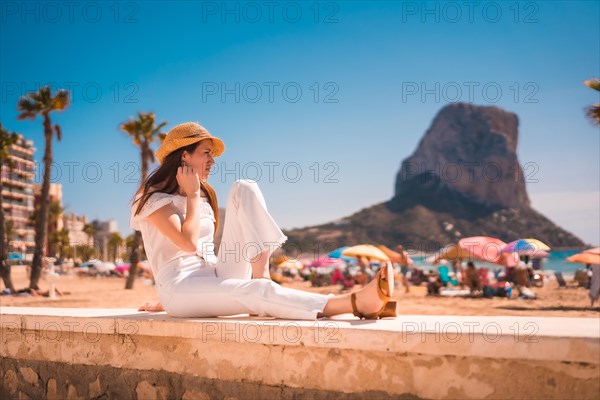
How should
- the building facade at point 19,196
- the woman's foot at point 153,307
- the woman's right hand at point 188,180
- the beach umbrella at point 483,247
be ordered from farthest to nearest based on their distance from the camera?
the building facade at point 19,196
the beach umbrella at point 483,247
the woman's foot at point 153,307
the woman's right hand at point 188,180

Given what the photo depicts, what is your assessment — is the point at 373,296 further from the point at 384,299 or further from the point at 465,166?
the point at 465,166

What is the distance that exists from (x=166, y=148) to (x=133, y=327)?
1.05 m

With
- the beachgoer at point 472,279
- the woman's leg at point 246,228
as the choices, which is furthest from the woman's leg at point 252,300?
the beachgoer at point 472,279

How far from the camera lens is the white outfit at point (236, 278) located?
2539 mm

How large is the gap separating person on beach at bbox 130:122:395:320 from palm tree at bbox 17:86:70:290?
21.2m

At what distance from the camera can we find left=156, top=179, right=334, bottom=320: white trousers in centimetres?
252

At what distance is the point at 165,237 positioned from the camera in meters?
2.98

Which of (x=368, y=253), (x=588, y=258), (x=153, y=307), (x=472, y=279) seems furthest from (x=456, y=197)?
(x=153, y=307)

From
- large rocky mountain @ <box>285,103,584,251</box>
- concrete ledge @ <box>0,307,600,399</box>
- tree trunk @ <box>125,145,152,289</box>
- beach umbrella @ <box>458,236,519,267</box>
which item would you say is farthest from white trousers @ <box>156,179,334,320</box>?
large rocky mountain @ <box>285,103,584,251</box>

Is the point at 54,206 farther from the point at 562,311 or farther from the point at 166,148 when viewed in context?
the point at 166,148

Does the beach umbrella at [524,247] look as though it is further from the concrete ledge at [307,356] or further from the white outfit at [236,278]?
the white outfit at [236,278]

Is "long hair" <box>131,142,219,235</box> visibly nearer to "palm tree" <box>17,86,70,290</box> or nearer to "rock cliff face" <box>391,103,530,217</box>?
"palm tree" <box>17,86,70,290</box>

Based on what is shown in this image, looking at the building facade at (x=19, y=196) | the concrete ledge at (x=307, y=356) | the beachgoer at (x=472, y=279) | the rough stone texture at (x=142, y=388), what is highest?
the building facade at (x=19, y=196)

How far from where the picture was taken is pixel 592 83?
16984mm
